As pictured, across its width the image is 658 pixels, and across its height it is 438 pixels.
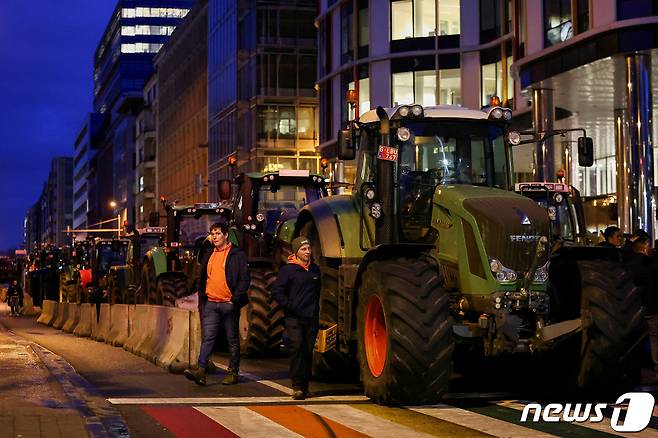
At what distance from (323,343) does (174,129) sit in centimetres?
8676

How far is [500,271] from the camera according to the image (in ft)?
41.3

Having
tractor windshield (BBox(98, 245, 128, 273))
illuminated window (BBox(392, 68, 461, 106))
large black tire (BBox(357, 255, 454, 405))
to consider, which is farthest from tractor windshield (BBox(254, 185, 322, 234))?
illuminated window (BBox(392, 68, 461, 106))

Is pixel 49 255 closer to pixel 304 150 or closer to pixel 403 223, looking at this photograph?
pixel 304 150

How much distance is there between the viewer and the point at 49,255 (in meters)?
57.6

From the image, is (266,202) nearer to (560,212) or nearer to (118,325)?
(118,325)

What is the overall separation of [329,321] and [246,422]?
333 cm

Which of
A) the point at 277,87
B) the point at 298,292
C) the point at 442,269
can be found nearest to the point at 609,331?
the point at 442,269

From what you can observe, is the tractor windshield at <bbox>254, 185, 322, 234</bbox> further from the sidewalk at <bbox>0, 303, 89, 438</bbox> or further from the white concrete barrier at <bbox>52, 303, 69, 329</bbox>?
the white concrete barrier at <bbox>52, 303, 69, 329</bbox>

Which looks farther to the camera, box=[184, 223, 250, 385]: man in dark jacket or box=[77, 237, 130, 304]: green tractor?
box=[77, 237, 130, 304]: green tractor

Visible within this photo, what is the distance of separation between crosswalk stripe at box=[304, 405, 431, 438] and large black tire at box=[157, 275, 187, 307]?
11.2m

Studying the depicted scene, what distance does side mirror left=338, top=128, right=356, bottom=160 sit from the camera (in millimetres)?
14078

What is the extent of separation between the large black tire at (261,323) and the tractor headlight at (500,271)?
625cm

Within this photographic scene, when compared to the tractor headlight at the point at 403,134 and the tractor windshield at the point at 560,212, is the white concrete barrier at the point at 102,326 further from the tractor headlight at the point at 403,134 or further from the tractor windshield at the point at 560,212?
the tractor headlight at the point at 403,134

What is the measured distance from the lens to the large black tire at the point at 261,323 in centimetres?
1842
